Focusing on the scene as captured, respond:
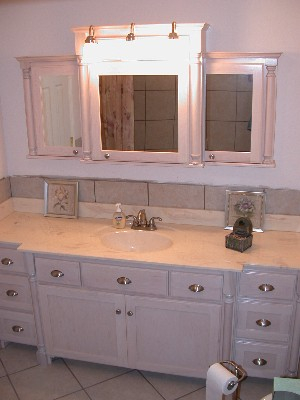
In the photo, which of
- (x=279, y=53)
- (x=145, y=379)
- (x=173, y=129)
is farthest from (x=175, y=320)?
(x=279, y=53)

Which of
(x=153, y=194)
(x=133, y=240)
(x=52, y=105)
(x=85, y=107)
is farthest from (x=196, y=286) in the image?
(x=52, y=105)

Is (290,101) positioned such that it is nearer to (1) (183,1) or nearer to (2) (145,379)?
(1) (183,1)

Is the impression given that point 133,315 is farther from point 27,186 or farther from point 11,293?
point 27,186

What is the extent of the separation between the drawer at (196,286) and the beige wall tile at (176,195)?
557 millimetres

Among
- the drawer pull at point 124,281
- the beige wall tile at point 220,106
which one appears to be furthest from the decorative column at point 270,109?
the drawer pull at point 124,281

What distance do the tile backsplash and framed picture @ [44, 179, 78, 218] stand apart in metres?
0.04

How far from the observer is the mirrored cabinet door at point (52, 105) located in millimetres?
2652

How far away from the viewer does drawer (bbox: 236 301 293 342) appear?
7.79 feet

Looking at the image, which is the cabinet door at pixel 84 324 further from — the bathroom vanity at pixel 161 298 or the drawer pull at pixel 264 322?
the drawer pull at pixel 264 322

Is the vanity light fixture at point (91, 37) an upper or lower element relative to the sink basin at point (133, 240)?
upper

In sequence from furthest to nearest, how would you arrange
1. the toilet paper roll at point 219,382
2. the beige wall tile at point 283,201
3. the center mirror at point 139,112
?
the beige wall tile at point 283,201 → the center mirror at point 139,112 → the toilet paper roll at point 219,382

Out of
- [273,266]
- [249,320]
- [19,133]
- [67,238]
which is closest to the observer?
[273,266]

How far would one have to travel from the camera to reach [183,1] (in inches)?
97.3

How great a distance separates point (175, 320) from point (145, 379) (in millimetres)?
468
